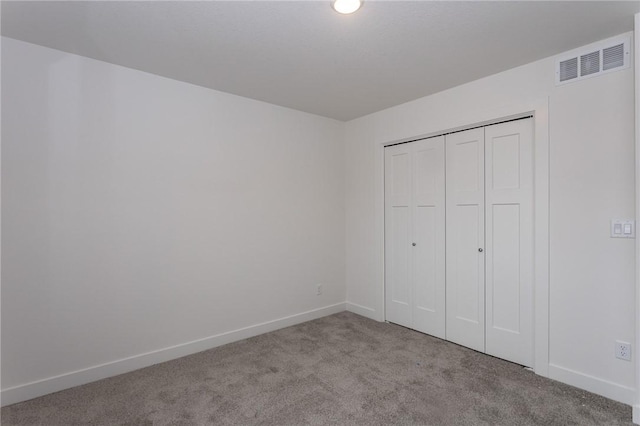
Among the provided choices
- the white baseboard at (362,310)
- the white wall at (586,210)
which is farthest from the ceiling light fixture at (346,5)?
the white baseboard at (362,310)

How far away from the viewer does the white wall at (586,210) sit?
7.14ft

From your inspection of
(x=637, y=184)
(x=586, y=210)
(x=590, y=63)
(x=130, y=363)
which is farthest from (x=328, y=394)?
(x=590, y=63)

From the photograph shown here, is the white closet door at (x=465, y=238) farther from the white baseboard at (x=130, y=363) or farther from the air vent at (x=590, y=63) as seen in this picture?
the white baseboard at (x=130, y=363)

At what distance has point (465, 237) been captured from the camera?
3111 mm

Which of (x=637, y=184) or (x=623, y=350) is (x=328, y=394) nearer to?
(x=623, y=350)

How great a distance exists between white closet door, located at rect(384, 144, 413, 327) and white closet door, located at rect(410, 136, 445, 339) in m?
0.08

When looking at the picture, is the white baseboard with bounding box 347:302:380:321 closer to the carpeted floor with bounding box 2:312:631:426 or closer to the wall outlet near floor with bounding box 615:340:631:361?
the carpeted floor with bounding box 2:312:631:426

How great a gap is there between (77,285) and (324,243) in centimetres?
250

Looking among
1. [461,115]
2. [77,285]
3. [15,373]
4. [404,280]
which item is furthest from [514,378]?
[15,373]

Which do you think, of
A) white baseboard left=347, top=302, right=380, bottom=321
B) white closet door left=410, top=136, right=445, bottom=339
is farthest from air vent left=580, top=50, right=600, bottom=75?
white baseboard left=347, top=302, right=380, bottom=321

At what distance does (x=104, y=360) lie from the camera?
256cm

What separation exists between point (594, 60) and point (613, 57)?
102mm

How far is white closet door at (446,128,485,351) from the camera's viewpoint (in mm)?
2996

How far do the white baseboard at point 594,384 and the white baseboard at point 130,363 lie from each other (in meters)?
2.42
